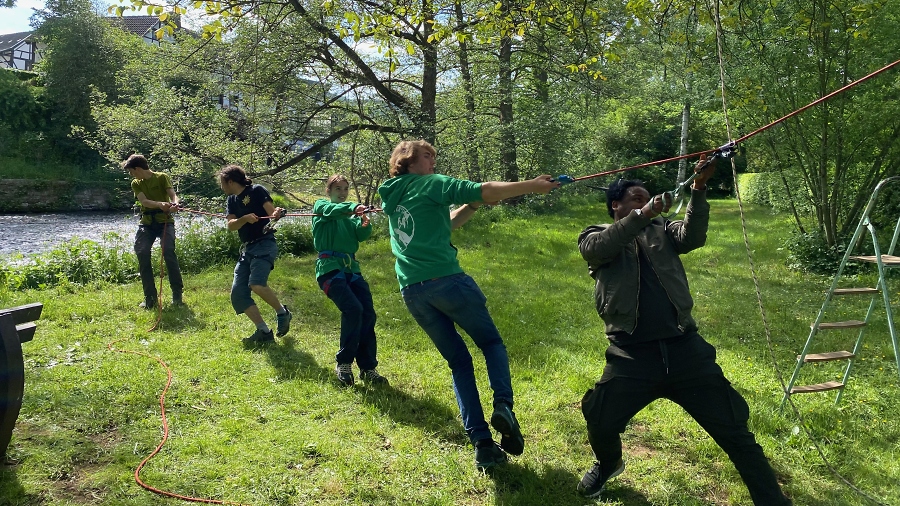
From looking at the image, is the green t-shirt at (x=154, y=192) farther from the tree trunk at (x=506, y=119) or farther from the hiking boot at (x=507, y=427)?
the tree trunk at (x=506, y=119)

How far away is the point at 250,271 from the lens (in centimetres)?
596

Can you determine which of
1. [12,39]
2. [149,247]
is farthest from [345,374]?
[12,39]

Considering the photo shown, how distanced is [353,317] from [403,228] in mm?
1559

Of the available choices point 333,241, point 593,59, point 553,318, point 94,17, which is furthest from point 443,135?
point 94,17

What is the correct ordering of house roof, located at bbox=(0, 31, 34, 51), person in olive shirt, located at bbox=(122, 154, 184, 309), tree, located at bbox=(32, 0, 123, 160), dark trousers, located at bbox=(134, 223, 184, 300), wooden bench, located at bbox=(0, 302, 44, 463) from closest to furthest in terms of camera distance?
wooden bench, located at bbox=(0, 302, 44, 463), person in olive shirt, located at bbox=(122, 154, 184, 309), dark trousers, located at bbox=(134, 223, 184, 300), tree, located at bbox=(32, 0, 123, 160), house roof, located at bbox=(0, 31, 34, 51)

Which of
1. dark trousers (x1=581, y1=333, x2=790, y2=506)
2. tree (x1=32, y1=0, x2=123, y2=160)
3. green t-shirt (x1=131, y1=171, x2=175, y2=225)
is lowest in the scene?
dark trousers (x1=581, y1=333, x2=790, y2=506)

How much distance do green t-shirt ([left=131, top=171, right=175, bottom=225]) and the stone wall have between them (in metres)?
20.3

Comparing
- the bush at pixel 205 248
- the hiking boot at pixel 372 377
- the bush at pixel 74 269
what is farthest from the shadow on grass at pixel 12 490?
the bush at pixel 205 248

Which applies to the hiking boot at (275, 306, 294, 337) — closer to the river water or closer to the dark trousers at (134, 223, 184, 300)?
the dark trousers at (134, 223, 184, 300)

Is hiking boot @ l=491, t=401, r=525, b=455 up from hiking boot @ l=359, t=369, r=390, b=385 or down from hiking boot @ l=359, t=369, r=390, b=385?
up

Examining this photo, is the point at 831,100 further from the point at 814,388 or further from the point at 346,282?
the point at 346,282

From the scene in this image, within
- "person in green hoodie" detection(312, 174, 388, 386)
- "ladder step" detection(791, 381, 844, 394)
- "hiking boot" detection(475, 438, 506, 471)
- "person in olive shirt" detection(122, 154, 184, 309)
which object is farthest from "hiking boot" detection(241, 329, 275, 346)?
"ladder step" detection(791, 381, 844, 394)

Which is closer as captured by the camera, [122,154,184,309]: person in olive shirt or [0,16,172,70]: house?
[122,154,184,309]: person in olive shirt

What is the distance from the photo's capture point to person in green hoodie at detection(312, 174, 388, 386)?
4.87 m
